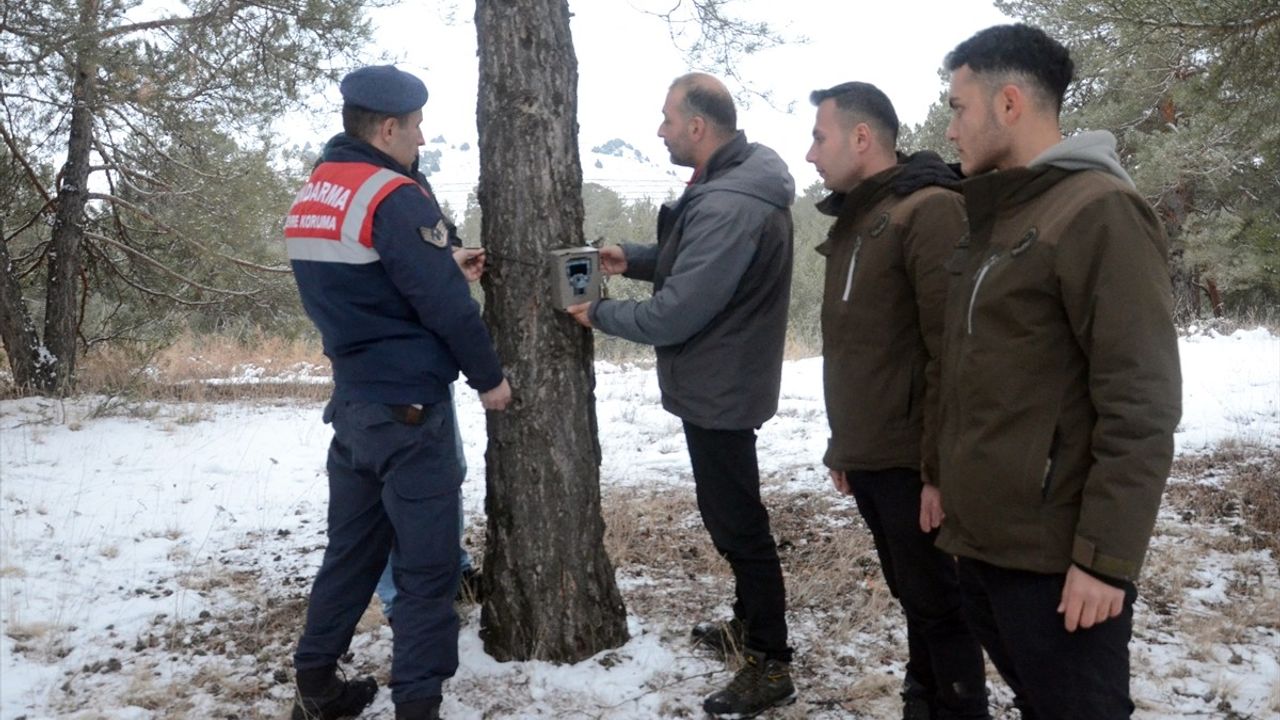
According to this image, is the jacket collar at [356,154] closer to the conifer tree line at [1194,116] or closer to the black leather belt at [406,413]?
the black leather belt at [406,413]

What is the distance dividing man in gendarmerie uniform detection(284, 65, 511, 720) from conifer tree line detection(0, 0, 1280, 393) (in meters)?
2.88

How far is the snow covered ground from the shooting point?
329 cm

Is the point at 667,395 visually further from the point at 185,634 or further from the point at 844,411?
the point at 185,634

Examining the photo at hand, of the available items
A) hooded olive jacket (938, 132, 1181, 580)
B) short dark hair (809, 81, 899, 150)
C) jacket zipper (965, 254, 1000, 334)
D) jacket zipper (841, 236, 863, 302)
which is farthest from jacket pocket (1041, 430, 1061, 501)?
short dark hair (809, 81, 899, 150)

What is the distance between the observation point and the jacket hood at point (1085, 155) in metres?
1.96

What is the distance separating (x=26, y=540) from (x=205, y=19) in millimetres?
4565

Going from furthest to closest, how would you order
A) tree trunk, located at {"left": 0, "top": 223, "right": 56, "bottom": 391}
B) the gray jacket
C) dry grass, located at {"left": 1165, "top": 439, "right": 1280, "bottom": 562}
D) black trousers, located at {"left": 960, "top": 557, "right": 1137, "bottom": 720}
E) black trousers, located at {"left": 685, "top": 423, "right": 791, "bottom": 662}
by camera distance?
1. tree trunk, located at {"left": 0, "top": 223, "right": 56, "bottom": 391}
2. dry grass, located at {"left": 1165, "top": 439, "right": 1280, "bottom": 562}
3. black trousers, located at {"left": 685, "top": 423, "right": 791, "bottom": 662}
4. the gray jacket
5. black trousers, located at {"left": 960, "top": 557, "right": 1137, "bottom": 720}

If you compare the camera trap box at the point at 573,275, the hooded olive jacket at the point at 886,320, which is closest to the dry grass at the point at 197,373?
the camera trap box at the point at 573,275

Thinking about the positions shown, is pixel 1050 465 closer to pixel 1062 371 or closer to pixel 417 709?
pixel 1062 371

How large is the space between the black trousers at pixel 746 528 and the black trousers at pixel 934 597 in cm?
55

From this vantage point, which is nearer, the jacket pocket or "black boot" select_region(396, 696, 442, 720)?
the jacket pocket

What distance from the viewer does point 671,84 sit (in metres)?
3.37

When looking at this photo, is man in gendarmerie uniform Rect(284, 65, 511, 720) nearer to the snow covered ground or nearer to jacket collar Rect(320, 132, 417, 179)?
jacket collar Rect(320, 132, 417, 179)

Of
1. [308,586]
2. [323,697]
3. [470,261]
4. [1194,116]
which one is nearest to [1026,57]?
[470,261]
